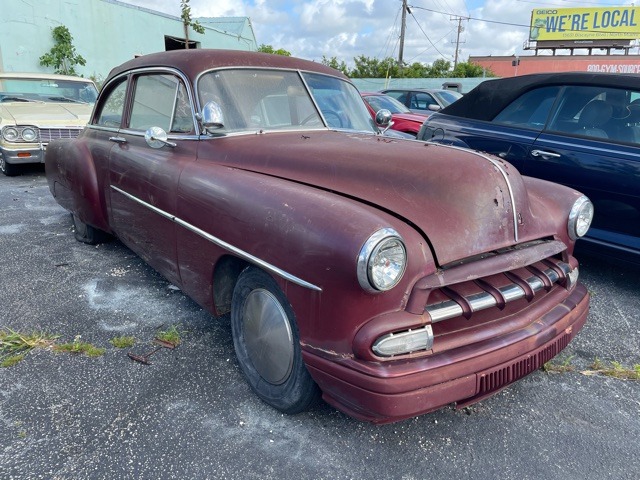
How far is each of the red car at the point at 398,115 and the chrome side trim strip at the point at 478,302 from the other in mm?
6090

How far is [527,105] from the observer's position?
4.32m

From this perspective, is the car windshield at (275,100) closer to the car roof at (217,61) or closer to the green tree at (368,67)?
the car roof at (217,61)

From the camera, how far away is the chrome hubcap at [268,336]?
2189 mm

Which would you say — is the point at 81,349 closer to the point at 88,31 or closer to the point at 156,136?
the point at 156,136

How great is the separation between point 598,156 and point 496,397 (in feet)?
7.18

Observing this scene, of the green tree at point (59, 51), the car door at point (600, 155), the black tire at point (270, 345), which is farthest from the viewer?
the green tree at point (59, 51)

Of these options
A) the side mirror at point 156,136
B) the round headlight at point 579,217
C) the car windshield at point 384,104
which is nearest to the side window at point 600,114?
the round headlight at point 579,217

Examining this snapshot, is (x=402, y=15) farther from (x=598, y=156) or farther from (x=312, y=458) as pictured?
(x=312, y=458)

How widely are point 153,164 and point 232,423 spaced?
1.69 metres

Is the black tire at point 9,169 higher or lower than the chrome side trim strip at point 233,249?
lower

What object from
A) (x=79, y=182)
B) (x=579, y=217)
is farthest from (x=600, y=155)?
(x=79, y=182)

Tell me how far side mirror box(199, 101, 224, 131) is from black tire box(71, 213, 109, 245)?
2277mm

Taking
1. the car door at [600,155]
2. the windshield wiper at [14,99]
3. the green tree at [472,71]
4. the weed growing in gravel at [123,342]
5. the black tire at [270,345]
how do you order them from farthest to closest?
the green tree at [472,71]
the windshield wiper at [14,99]
the car door at [600,155]
the weed growing in gravel at [123,342]
the black tire at [270,345]

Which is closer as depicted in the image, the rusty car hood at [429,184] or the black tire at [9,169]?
the rusty car hood at [429,184]
